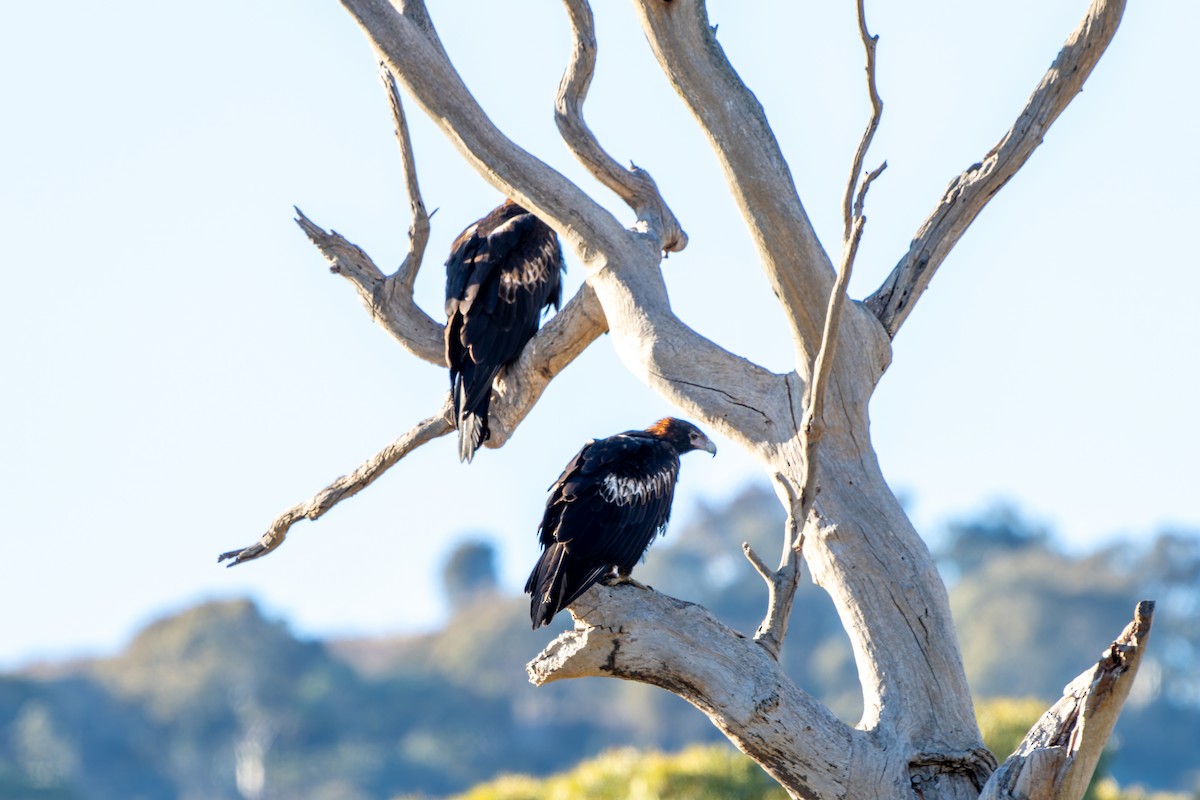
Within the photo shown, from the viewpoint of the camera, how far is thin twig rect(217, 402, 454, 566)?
6832mm

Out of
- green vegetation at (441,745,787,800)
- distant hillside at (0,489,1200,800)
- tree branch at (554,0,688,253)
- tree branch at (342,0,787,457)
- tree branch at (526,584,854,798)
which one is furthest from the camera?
distant hillside at (0,489,1200,800)

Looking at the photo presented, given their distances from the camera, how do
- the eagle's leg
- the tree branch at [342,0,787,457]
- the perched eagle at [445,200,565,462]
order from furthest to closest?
1. the perched eagle at [445,200,565,462]
2. the tree branch at [342,0,787,457]
3. the eagle's leg

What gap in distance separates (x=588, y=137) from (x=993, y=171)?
158cm

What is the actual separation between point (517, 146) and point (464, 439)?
4.70 feet

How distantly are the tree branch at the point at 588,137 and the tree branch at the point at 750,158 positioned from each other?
0.54m

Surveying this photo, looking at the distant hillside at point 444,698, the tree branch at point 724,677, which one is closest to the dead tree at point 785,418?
the tree branch at point 724,677

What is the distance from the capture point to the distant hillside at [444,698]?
53.7 meters

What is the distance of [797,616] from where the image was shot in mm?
59188

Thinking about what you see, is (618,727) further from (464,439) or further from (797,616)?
(464,439)

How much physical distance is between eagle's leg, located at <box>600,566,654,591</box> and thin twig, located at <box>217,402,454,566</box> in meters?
1.25

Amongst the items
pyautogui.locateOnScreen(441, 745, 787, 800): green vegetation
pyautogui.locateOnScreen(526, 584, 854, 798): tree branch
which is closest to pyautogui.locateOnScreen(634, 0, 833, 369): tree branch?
pyautogui.locateOnScreen(526, 584, 854, 798): tree branch

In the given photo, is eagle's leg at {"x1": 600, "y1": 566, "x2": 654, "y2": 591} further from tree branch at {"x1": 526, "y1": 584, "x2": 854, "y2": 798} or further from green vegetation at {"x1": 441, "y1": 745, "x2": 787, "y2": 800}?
green vegetation at {"x1": 441, "y1": 745, "x2": 787, "y2": 800}

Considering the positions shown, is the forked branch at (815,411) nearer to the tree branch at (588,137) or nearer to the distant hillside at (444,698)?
the tree branch at (588,137)

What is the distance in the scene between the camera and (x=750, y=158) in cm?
616
